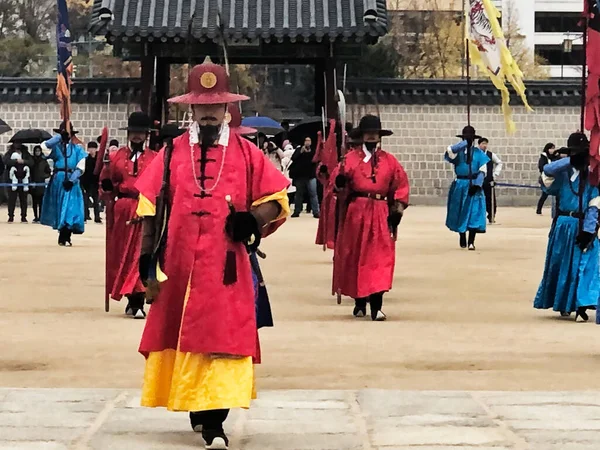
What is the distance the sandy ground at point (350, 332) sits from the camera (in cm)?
832

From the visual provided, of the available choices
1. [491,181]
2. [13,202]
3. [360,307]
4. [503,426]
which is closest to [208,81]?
[503,426]

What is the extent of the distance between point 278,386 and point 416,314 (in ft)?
12.8

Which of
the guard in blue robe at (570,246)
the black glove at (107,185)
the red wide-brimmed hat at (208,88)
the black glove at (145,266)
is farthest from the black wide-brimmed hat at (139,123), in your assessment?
the black glove at (145,266)

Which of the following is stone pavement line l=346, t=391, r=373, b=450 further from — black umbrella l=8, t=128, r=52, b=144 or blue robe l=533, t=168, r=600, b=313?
black umbrella l=8, t=128, r=52, b=144

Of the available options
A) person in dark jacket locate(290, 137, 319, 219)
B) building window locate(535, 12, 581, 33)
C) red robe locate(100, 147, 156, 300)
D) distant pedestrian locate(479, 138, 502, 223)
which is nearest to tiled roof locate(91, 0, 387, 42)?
person in dark jacket locate(290, 137, 319, 219)

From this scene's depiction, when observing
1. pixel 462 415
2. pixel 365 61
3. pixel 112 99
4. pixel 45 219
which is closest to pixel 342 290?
pixel 462 415

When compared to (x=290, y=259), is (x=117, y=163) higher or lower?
higher

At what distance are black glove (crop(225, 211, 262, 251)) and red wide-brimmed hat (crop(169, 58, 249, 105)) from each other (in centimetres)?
52

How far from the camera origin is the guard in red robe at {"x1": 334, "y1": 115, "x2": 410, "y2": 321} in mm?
Result: 11539

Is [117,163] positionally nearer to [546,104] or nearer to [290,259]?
[290,259]

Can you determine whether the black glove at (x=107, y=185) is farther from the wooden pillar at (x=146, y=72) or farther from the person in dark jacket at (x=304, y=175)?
the person in dark jacket at (x=304, y=175)

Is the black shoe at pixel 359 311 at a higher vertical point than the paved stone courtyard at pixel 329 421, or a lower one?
lower

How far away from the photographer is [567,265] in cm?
1134

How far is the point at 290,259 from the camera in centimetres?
1736
